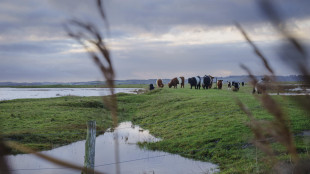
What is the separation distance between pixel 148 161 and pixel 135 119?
11476 millimetres

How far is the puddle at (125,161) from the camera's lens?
32.4 feet

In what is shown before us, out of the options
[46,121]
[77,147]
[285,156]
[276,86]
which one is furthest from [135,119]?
[276,86]

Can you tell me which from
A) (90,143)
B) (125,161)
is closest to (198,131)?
(125,161)

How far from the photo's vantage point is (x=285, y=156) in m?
8.40

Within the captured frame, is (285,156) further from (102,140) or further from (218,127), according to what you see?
(102,140)

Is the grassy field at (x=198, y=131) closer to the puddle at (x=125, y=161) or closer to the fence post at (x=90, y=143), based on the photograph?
the puddle at (x=125, y=161)

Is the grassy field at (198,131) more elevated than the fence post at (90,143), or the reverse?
the fence post at (90,143)

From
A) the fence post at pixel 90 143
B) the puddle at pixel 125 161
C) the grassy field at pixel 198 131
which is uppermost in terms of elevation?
the fence post at pixel 90 143

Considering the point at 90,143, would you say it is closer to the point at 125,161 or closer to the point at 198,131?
the point at 125,161

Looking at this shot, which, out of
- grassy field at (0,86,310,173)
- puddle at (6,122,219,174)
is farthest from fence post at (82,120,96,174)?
puddle at (6,122,219,174)

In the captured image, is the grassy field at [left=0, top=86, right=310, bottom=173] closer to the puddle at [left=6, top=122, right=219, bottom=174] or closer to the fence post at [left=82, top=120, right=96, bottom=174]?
the puddle at [left=6, top=122, right=219, bottom=174]

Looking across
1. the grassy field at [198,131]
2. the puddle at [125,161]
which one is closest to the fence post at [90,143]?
Result: the grassy field at [198,131]

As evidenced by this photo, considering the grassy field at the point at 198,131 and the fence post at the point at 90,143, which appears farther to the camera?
the grassy field at the point at 198,131

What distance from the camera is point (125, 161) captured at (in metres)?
8.85
